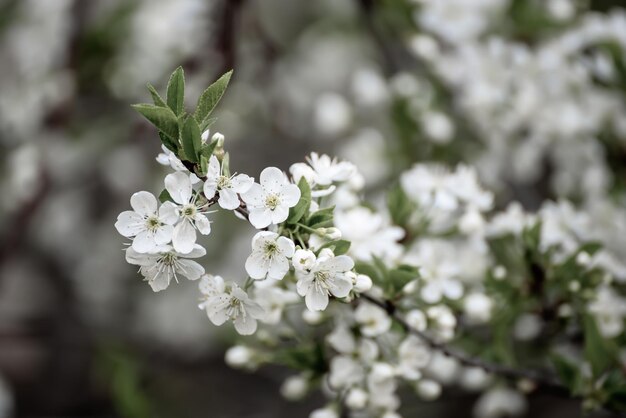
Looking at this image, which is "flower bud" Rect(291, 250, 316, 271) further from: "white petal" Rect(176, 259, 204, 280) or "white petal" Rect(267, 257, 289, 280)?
"white petal" Rect(176, 259, 204, 280)

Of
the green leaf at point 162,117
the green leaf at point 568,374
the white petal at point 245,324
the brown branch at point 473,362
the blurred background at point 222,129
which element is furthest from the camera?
the blurred background at point 222,129

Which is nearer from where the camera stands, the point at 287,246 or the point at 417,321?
the point at 287,246

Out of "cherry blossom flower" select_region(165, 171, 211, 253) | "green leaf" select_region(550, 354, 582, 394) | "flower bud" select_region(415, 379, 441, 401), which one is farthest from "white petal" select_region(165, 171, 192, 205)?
"green leaf" select_region(550, 354, 582, 394)

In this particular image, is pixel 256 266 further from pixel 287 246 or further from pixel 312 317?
pixel 312 317

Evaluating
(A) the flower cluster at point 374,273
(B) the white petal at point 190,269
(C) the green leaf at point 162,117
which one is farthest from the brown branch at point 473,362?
(C) the green leaf at point 162,117

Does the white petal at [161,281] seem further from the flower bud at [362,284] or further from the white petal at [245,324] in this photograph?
the flower bud at [362,284]

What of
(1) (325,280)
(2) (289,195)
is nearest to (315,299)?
(1) (325,280)
